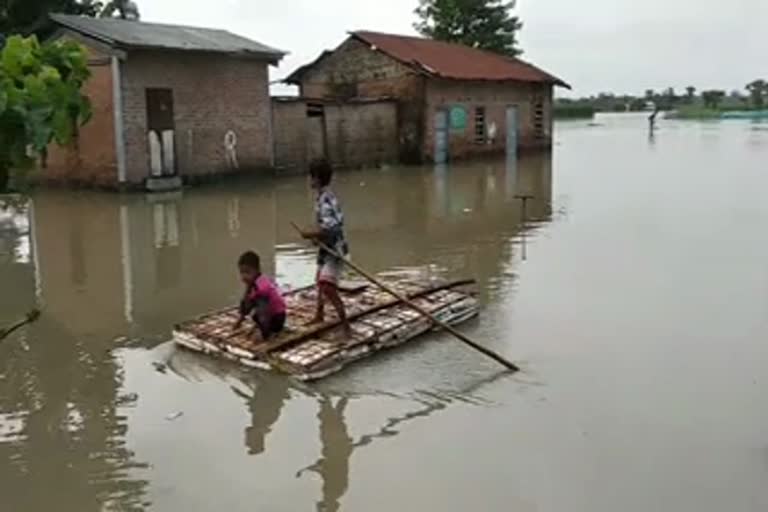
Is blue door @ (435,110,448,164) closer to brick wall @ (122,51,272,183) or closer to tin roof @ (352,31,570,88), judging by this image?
tin roof @ (352,31,570,88)

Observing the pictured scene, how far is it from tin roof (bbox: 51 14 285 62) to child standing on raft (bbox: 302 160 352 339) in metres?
12.4

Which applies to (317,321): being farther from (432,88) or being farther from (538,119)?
(538,119)

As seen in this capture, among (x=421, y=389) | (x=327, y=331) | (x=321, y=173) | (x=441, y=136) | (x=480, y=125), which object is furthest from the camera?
(x=480, y=125)

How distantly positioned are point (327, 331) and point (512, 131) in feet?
86.3

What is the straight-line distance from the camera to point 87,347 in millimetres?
Answer: 7453

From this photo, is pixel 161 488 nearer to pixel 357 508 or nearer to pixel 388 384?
pixel 357 508

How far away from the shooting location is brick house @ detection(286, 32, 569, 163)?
27656 millimetres

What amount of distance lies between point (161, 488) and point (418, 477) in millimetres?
1406

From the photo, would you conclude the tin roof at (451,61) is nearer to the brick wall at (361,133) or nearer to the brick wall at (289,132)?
the brick wall at (361,133)

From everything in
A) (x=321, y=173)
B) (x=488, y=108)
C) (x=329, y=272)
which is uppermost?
(x=488, y=108)

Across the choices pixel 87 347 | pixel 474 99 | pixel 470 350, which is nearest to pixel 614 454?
pixel 470 350

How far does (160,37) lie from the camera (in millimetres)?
19594

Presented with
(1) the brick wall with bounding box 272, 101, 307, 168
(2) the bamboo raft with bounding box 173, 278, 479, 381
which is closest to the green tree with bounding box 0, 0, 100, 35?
(1) the brick wall with bounding box 272, 101, 307, 168

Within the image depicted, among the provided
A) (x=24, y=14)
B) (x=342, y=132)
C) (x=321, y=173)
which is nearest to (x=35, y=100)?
(x=321, y=173)
